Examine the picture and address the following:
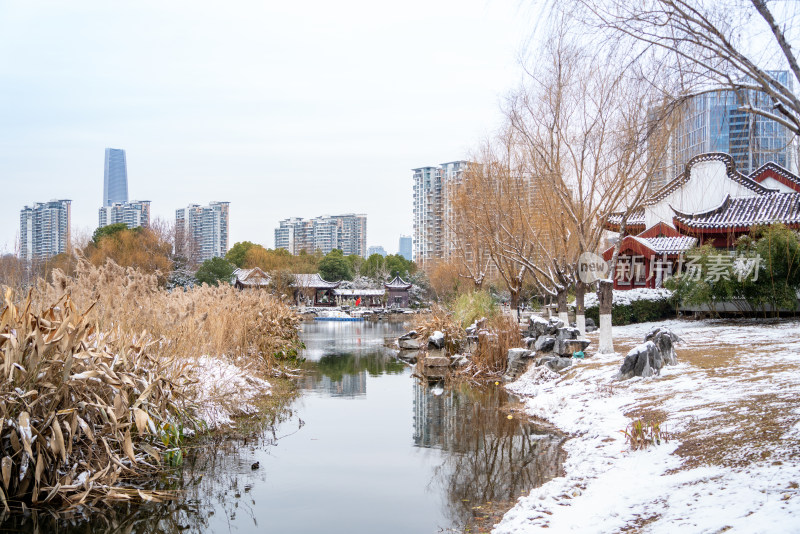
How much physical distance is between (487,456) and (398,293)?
49.3 metres

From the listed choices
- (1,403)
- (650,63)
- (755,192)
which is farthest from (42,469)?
(755,192)

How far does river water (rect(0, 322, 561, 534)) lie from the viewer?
477 centimetres

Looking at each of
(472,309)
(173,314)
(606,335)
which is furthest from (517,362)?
(173,314)

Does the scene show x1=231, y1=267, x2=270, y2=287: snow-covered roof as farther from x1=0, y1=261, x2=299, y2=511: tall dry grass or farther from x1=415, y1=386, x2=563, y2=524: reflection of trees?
x1=0, y1=261, x2=299, y2=511: tall dry grass

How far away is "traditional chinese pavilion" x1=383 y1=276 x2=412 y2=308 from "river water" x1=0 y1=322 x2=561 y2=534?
45175mm

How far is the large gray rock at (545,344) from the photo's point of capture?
37.7ft

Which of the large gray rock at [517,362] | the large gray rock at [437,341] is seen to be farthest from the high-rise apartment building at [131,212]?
the large gray rock at [517,362]

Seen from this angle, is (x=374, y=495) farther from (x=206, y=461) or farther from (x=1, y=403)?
(x=1, y=403)

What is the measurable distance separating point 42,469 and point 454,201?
56.6 ft

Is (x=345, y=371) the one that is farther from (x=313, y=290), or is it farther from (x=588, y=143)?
(x=313, y=290)

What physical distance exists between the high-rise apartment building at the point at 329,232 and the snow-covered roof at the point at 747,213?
3254 inches

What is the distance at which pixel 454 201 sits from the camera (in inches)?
822

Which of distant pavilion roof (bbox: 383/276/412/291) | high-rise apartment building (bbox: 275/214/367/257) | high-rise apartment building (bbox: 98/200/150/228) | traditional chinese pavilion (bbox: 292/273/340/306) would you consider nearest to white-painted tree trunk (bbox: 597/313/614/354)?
traditional chinese pavilion (bbox: 292/273/340/306)

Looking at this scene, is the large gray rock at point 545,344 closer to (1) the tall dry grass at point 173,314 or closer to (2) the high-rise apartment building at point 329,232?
(1) the tall dry grass at point 173,314
